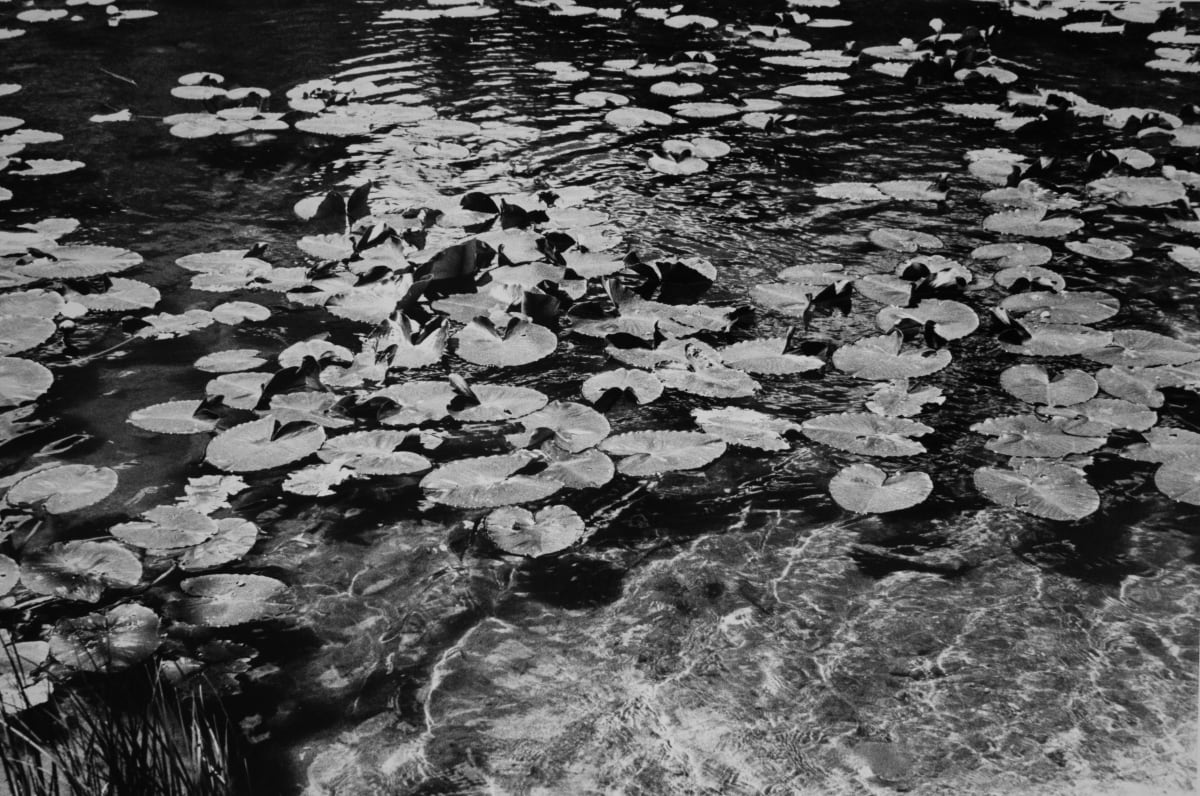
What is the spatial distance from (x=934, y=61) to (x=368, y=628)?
489cm

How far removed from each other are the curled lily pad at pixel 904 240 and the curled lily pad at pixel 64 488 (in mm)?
2607

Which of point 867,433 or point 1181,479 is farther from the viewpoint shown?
point 867,433

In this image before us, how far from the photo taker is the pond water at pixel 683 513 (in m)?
1.92

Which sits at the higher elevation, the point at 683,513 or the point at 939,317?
the point at 939,317

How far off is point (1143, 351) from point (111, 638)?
8.99 feet

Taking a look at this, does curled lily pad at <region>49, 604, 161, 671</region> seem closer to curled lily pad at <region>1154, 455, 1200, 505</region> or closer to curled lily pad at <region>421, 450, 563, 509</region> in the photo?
curled lily pad at <region>421, 450, 563, 509</region>

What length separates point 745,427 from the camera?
9.04 feet

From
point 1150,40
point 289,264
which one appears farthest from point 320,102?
point 1150,40

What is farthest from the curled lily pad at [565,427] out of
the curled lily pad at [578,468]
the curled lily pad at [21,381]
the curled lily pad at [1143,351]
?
the curled lily pad at [1143,351]

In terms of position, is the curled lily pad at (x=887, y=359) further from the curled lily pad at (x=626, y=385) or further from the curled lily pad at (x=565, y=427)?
the curled lily pad at (x=565, y=427)

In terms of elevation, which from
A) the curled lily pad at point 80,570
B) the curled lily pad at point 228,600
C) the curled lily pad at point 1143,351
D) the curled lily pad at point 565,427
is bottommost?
the curled lily pad at point 228,600

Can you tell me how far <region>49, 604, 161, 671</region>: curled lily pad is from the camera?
79.0 inches

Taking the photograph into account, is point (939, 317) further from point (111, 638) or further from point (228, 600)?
point (111, 638)

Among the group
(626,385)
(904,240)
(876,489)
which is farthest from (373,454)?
(904,240)
